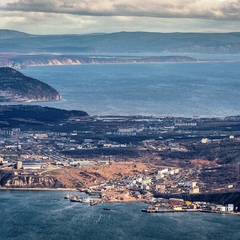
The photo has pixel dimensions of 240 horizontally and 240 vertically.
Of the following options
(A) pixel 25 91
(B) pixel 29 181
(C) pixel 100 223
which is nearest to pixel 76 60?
(A) pixel 25 91

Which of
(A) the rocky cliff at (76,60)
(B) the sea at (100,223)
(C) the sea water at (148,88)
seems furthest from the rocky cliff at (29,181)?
(A) the rocky cliff at (76,60)

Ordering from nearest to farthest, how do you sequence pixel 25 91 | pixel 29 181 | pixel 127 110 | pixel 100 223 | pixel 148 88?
pixel 100 223
pixel 29 181
pixel 127 110
pixel 25 91
pixel 148 88

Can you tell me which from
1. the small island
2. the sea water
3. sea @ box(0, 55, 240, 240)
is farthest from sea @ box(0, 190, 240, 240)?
the small island

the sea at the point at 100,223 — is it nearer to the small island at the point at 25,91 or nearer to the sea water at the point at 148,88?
the sea water at the point at 148,88

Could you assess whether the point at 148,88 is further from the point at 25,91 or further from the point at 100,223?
the point at 100,223

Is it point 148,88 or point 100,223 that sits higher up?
point 148,88

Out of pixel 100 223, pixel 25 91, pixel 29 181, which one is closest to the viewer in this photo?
pixel 100 223

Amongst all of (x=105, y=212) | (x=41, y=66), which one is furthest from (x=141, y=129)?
(x=41, y=66)

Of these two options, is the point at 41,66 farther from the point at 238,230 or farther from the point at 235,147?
the point at 238,230
